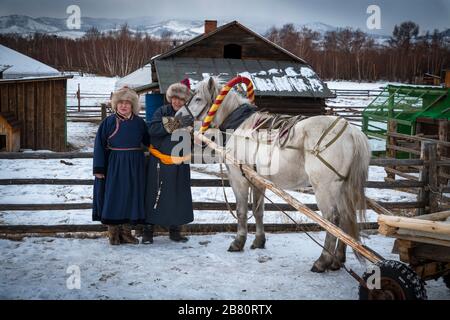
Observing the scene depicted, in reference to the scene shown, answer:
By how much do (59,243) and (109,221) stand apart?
89 centimetres

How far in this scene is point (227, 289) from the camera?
14.3 ft

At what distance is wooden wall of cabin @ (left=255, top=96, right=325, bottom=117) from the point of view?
18.6 m

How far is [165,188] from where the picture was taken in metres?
5.62

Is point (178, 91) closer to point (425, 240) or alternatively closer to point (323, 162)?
point (323, 162)

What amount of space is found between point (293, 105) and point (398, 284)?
15964 millimetres

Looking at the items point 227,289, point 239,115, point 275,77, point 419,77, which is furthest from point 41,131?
point 419,77

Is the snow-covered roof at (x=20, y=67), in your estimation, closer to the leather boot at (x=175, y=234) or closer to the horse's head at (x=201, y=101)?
the leather boot at (x=175, y=234)

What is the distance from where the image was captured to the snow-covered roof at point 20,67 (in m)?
19.3

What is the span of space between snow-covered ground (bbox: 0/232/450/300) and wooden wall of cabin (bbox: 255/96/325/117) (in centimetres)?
1302

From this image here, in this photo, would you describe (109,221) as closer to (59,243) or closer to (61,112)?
(59,243)

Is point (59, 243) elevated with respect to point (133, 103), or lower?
lower

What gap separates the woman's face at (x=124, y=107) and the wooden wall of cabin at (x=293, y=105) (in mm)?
13524

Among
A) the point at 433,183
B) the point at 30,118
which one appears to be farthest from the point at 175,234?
the point at 30,118

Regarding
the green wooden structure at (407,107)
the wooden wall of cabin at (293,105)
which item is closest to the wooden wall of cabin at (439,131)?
the green wooden structure at (407,107)
